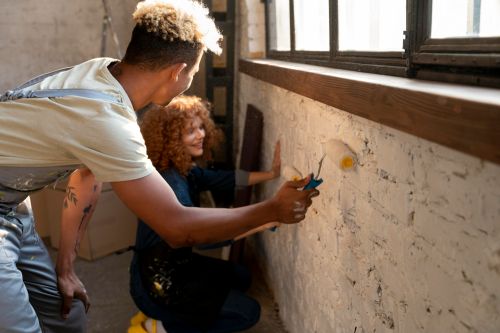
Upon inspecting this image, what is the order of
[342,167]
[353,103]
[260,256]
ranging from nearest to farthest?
[353,103], [342,167], [260,256]

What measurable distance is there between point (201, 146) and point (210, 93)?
1.62 metres

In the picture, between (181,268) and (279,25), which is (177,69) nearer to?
(181,268)

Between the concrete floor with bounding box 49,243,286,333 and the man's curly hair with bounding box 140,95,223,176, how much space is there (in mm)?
942

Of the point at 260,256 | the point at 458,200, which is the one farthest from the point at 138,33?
the point at 260,256

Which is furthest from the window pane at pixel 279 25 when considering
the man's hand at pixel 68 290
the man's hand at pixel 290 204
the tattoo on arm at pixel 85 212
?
the man's hand at pixel 68 290

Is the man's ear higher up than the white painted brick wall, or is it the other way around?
the man's ear

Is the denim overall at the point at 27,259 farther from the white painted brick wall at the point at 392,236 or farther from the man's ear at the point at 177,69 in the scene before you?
the white painted brick wall at the point at 392,236

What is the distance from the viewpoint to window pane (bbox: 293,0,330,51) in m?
2.43

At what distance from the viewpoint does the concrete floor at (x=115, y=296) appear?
2.74m

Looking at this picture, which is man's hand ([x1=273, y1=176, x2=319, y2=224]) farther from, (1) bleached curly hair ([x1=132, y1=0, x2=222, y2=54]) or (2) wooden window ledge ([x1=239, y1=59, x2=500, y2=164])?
(1) bleached curly hair ([x1=132, y1=0, x2=222, y2=54])

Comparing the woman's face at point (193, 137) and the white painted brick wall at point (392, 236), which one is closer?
the white painted brick wall at point (392, 236)

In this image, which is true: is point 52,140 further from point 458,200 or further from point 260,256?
point 260,256

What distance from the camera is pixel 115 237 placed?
3.67 metres

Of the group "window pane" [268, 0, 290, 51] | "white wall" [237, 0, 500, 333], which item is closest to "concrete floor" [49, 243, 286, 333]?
"white wall" [237, 0, 500, 333]
